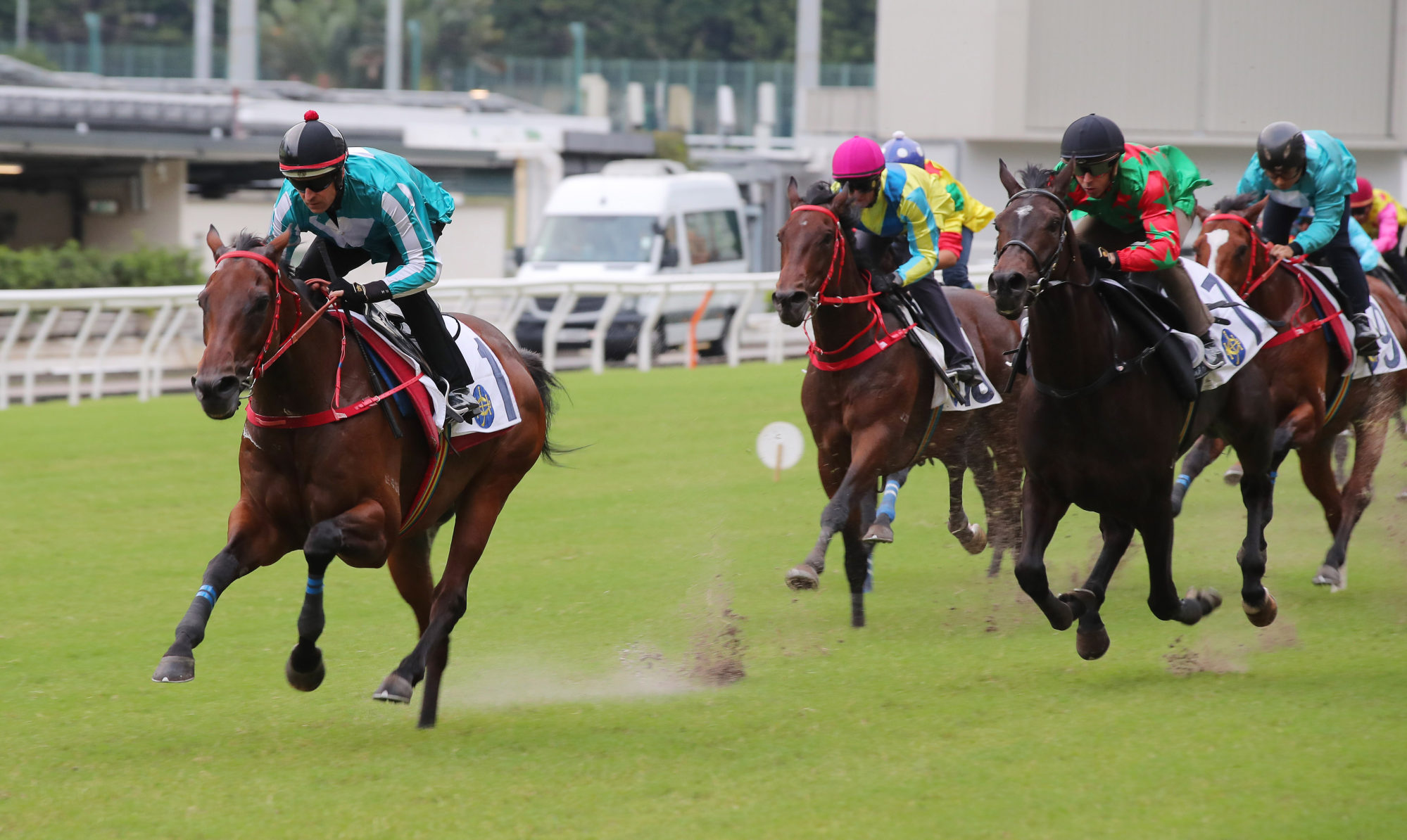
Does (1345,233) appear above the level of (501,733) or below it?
above

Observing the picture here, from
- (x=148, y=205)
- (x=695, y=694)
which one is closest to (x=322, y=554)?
(x=695, y=694)

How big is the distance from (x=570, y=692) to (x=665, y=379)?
11.0m

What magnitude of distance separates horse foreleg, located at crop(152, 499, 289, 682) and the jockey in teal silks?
800 mm

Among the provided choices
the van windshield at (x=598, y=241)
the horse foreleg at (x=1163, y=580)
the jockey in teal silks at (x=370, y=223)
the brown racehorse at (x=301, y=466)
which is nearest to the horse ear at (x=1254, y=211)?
the horse foreleg at (x=1163, y=580)

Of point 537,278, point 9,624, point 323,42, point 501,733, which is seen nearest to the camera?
point 501,733

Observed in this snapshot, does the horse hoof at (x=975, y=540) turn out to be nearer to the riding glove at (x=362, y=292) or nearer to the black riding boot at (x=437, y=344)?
the black riding boot at (x=437, y=344)

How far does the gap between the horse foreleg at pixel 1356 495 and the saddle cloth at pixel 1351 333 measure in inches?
11.9

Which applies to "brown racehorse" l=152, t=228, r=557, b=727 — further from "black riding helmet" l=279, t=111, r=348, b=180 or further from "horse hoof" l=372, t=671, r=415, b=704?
"black riding helmet" l=279, t=111, r=348, b=180

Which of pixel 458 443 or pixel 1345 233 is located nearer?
pixel 458 443

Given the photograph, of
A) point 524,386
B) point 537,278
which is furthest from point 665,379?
point 524,386

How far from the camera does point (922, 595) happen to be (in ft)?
26.9

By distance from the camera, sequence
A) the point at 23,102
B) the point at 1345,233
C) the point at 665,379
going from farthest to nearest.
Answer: the point at 23,102
the point at 665,379
the point at 1345,233

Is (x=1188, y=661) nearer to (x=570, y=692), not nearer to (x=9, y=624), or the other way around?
(x=570, y=692)

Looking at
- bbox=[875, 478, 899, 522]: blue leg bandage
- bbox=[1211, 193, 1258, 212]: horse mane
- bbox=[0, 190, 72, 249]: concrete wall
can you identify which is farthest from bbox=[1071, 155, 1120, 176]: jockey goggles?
bbox=[0, 190, 72, 249]: concrete wall
